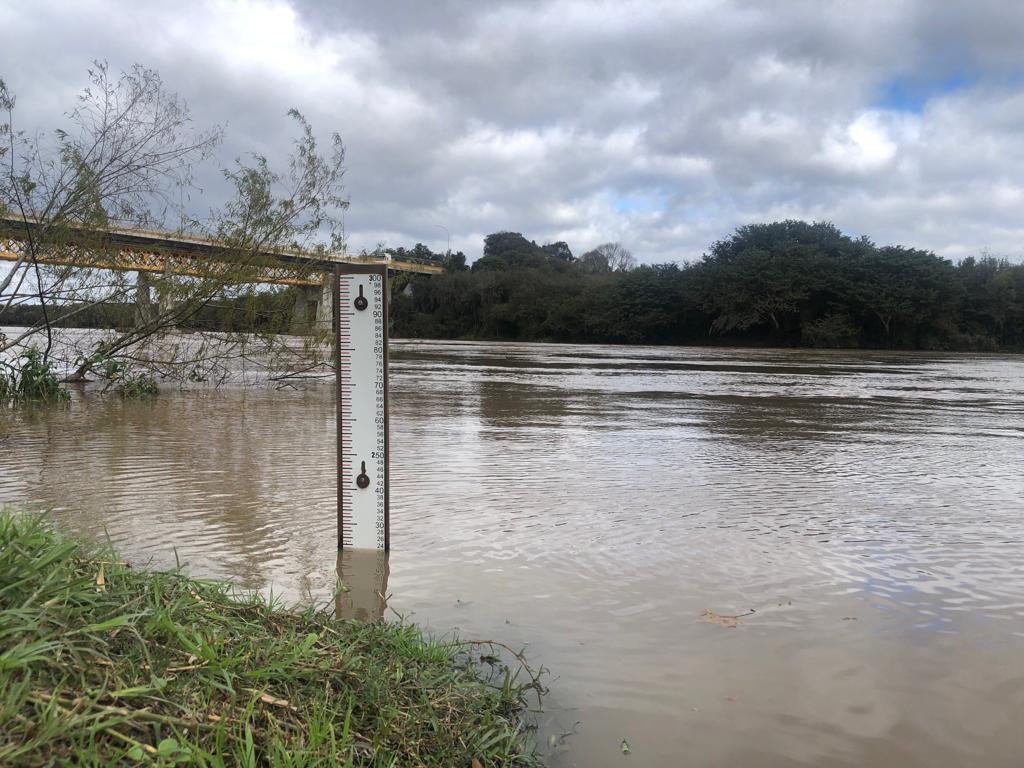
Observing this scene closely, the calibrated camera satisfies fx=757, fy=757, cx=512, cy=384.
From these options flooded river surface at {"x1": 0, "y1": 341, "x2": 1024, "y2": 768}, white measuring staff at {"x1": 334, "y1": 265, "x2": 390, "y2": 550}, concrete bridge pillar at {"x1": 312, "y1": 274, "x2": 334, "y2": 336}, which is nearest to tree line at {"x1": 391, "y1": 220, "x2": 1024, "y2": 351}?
concrete bridge pillar at {"x1": 312, "y1": 274, "x2": 334, "y2": 336}

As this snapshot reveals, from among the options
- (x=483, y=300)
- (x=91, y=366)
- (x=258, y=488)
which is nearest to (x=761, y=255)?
(x=483, y=300)

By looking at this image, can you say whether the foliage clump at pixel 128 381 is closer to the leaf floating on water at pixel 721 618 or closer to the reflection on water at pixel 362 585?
the reflection on water at pixel 362 585

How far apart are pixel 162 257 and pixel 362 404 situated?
961 centimetres

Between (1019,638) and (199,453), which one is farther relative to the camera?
(199,453)

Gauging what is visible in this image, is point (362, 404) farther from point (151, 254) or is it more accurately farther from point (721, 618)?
point (151, 254)

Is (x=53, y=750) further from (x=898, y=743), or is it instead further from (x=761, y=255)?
(x=761, y=255)

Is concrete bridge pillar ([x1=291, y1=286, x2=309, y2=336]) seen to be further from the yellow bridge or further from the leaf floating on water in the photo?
the leaf floating on water

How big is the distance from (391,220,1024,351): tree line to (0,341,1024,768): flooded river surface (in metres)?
40.5

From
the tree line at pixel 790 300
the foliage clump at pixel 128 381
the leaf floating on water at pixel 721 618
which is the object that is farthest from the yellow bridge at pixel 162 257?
the tree line at pixel 790 300

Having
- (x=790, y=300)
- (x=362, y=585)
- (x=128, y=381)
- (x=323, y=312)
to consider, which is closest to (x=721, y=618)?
(x=362, y=585)

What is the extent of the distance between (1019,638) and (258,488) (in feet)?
15.8

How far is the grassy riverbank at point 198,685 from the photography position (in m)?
1.70

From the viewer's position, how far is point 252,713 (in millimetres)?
1928

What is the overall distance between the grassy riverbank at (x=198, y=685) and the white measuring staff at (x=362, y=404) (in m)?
1.42
